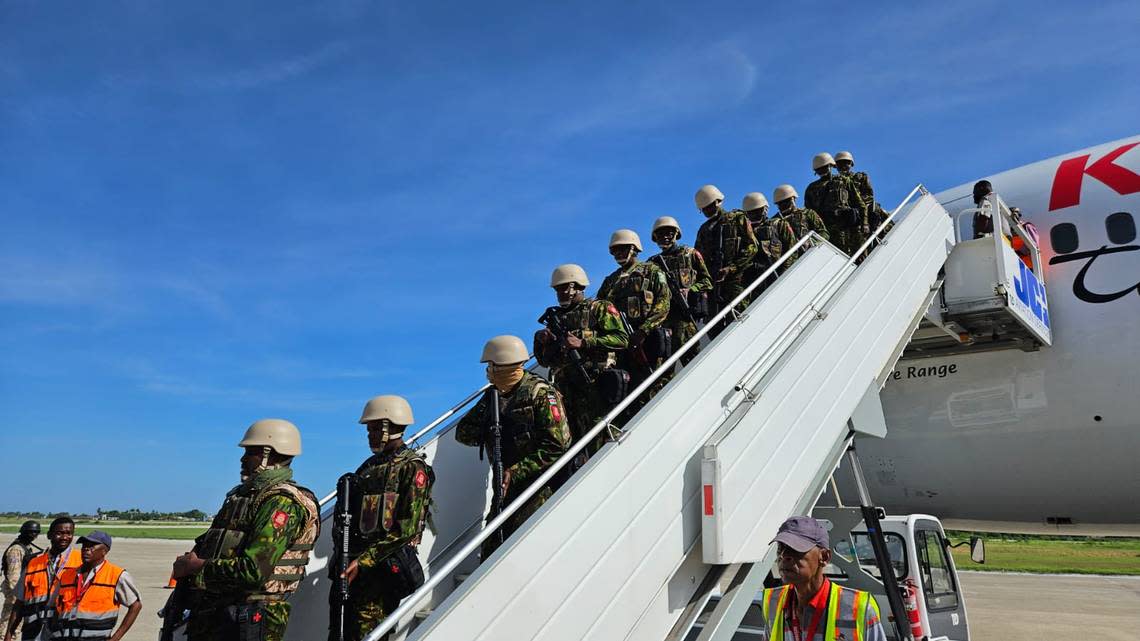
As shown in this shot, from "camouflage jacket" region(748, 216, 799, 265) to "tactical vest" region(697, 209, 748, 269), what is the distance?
0.14 metres

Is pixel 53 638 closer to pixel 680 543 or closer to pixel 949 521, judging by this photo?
pixel 680 543

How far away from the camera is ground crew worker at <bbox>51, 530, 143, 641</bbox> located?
238 inches

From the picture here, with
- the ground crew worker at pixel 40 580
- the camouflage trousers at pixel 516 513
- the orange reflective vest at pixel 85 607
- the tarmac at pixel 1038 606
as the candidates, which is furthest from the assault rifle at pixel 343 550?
the tarmac at pixel 1038 606

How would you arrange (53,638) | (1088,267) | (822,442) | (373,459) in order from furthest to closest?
(1088,267)
(53,638)
(822,442)
(373,459)

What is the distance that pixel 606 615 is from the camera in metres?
3.11

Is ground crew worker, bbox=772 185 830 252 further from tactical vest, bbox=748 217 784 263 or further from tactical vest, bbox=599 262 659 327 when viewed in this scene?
tactical vest, bbox=599 262 659 327

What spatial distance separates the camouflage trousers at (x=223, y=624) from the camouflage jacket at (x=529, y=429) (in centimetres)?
120

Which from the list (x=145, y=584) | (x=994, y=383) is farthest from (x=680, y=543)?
(x=145, y=584)

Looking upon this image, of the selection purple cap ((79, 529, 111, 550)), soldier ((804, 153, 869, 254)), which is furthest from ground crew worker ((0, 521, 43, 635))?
soldier ((804, 153, 869, 254))

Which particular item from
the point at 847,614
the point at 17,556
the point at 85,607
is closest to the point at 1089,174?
the point at 847,614

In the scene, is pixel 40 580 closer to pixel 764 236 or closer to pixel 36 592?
pixel 36 592

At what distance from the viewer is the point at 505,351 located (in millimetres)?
4273

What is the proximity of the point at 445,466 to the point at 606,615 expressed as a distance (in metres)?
2.05

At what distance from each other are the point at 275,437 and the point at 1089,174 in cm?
862
